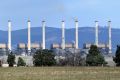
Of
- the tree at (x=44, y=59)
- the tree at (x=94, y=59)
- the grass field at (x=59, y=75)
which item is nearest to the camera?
the grass field at (x=59, y=75)

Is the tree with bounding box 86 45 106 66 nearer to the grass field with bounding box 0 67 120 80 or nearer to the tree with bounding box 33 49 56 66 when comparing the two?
the tree with bounding box 33 49 56 66

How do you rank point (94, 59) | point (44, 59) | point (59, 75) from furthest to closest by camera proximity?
point (44, 59) < point (94, 59) < point (59, 75)

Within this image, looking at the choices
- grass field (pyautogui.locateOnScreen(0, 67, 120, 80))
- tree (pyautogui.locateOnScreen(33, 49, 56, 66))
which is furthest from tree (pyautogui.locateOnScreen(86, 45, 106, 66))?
grass field (pyautogui.locateOnScreen(0, 67, 120, 80))

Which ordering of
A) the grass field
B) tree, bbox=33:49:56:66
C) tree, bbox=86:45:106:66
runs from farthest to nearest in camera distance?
tree, bbox=33:49:56:66 → tree, bbox=86:45:106:66 → the grass field

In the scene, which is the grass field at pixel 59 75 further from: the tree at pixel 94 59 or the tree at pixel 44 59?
the tree at pixel 44 59

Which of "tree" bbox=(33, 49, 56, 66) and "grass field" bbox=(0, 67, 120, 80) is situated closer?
"grass field" bbox=(0, 67, 120, 80)

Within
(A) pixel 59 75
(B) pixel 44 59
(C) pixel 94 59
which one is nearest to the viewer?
(A) pixel 59 75

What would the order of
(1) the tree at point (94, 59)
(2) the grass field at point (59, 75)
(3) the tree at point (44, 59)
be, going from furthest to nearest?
(3) the tree at point (44, 59) → (1) the tree at point (94, 59) → (2) the grass field at point (59, 75)

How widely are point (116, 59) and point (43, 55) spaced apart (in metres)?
20.3

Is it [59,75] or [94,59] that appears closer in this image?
[59,75]

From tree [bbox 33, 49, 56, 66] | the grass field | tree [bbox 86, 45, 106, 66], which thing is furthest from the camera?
tree [bbox 33, 49, 56, 66]

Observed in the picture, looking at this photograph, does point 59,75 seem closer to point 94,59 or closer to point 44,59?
point 94,59

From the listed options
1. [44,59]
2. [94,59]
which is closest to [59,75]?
[94,59]

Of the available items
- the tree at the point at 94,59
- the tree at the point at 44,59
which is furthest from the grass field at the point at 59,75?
the tree at the point at 44,59
